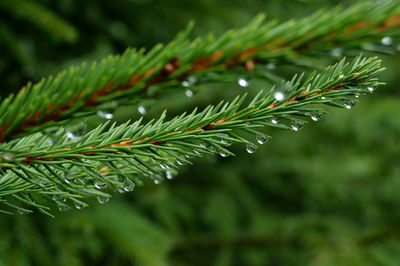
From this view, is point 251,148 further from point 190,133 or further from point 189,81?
point 189,81

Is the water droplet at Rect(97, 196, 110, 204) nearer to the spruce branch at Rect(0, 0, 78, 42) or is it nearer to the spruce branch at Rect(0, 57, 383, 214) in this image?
the spruce branch at Rect(0, 57, 383, 214)

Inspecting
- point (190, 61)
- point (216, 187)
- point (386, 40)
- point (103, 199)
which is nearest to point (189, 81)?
point (190, 61)

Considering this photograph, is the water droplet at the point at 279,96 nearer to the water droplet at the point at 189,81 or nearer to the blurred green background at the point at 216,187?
the water droplet at the point at 189,81

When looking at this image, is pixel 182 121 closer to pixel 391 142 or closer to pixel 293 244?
pixel 293 244

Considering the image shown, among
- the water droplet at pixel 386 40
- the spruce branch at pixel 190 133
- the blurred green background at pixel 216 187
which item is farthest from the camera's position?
the blurred green background at pixel 216 187

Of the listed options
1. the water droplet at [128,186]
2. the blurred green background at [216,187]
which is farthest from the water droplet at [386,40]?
the blurred green background at [216,187]

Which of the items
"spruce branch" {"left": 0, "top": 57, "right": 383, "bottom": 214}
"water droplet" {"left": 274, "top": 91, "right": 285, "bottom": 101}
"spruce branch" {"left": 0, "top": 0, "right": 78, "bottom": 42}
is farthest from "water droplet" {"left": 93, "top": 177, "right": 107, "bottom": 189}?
"spruce branch" {"left": 0, "top": 0, "right": 78, "bottom": 42}
